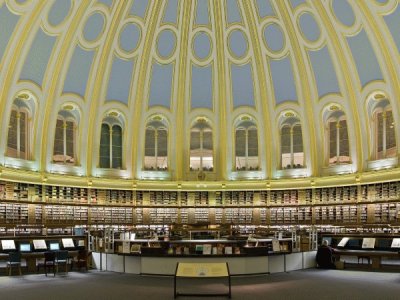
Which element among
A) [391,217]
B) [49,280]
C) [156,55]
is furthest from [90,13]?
[391,217]

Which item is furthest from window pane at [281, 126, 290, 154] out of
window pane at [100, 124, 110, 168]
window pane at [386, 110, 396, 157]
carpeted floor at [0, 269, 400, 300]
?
carpeted floor at [0, 269, 400, 300]

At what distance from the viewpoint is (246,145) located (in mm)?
33750

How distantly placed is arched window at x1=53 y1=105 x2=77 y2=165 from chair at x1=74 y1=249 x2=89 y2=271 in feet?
38.2

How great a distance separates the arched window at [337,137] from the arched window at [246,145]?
15.9ft

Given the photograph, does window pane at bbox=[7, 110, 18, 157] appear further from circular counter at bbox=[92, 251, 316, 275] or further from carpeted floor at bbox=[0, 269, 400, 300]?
carpeted floor at bbox=[0, 269, 400, 300]

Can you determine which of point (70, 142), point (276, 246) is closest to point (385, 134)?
point (276, 246)

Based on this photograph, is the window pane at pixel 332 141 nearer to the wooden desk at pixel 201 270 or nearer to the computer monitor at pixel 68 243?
the computer monitor at pixel 68 243

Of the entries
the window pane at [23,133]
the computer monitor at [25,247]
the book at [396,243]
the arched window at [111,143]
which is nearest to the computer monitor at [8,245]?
the computer monitor at [25,247]

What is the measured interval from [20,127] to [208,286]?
1815 cm

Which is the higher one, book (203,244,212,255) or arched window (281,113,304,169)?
arched window (281,113,304,169)

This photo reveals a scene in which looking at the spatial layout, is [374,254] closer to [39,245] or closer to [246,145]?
[39,245]

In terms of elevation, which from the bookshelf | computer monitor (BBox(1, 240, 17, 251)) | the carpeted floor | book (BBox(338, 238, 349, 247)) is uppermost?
the bookshelf

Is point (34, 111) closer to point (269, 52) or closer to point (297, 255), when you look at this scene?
point (269, 52)

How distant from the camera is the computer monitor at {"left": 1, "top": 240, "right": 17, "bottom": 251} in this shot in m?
19.2
